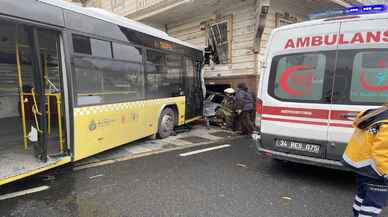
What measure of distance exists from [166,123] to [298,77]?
4.09 m

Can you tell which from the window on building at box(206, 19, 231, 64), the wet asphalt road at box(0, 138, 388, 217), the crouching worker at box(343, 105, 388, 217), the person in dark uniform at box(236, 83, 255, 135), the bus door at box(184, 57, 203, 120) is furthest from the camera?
the window on building at box(206, 19, 231, 64)

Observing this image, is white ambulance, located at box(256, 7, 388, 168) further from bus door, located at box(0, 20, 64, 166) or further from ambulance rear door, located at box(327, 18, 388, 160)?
bus door, located at box(0, 20, 64, 166)

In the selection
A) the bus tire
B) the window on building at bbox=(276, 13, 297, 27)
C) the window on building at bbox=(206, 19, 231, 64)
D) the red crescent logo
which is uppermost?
the window on building at bbox=(276, 13, 297, 27)

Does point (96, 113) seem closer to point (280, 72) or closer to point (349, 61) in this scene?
point (280, 72)

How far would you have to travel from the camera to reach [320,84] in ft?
12.8

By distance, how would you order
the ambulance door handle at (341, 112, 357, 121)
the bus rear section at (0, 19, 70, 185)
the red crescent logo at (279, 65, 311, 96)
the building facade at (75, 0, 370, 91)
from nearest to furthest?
the ambulance door handle at (341, 112, 357, 121)
the bus rear section at (0, 19, 70, 185)
the red crescent logo at (279, 65, 311, 96)
the building facade at (75, 0, 370, 91)

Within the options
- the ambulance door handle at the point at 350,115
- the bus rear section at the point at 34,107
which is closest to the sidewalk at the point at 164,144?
the bus rear section at the point at 34,107

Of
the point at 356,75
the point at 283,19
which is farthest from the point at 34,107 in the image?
the point at 283,19

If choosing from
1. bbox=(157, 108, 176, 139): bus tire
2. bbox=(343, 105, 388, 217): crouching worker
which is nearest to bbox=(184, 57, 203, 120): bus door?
bbox=(157, 108, 176, 139): bus tire

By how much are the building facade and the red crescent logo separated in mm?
4243

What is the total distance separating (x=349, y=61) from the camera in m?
3.67

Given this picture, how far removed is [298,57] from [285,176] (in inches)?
77.7

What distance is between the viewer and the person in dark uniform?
7.84m

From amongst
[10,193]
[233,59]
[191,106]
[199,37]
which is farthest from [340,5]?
[10,193]
